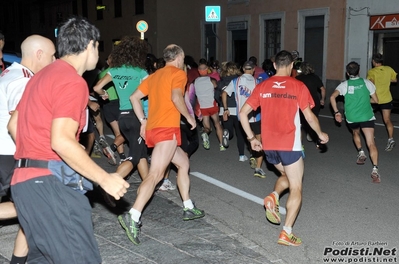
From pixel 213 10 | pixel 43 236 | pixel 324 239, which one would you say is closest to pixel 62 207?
pixel 43 236

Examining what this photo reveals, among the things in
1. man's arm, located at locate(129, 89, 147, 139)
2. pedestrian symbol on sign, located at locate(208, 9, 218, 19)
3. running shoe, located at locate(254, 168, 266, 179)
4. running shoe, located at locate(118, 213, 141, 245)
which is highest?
pedestrian symbol on sign, located at locate(208, 9, 218, 19)

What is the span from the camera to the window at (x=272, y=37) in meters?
23.3

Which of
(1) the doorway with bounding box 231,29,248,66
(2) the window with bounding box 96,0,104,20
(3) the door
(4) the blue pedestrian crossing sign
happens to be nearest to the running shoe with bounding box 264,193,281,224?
(4) the blue pedestrian crossing sign

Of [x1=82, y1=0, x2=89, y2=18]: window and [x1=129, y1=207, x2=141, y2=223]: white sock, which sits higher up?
[x1=82, y1=0, x2=89, y2=18]: window

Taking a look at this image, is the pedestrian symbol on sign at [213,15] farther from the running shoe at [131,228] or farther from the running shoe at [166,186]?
the running shoe at [131,228]

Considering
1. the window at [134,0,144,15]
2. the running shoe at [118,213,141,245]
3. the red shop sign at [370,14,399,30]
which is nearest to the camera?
the running shoe at [118,213,141,245]

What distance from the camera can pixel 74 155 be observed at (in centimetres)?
305

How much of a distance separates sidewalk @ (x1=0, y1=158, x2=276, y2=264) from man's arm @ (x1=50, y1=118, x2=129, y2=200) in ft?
6.45

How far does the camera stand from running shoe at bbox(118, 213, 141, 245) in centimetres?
528

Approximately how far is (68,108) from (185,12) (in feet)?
89.5

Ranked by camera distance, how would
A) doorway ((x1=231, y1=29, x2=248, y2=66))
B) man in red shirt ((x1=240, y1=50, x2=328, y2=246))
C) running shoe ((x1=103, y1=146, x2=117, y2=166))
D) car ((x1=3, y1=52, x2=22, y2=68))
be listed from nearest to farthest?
1. man in red shirt ((x1=240, y1=50, x2=328, y2=246))
2. car ((x1=3, y1=52, x2=22, y2=68))
3. running shoe ((x1=103, y1=146, x2=117, y2=166))
4. doorway ((x1=231, y1=29, x2=248, y2=66))

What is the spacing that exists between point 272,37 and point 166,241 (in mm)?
19341

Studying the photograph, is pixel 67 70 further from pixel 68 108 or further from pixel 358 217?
pixel 358 217

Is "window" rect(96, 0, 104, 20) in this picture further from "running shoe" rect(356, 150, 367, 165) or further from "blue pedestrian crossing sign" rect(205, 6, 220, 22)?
"running shoe" rect(356, 150, 367, 165)
